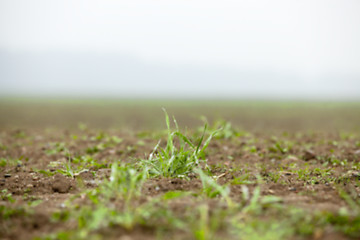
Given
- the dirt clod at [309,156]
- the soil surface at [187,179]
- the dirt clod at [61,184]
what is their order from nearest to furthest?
the soil surface at [187,179]
the dirt clod at [61,184]
the dirt clod at [309,156]

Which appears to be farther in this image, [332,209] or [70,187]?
[70,187]

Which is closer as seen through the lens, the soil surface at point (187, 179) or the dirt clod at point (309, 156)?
the soil surface at point (187, 179)

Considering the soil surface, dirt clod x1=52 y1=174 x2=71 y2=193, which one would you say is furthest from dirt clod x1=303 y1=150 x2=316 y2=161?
dirt clod x1=52 y1=174 x2=71 y2=193

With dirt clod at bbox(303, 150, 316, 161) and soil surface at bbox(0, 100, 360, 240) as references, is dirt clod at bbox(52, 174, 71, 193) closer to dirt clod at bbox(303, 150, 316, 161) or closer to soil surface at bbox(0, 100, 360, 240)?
soil surface at bbox(0, 100, 360, 240)

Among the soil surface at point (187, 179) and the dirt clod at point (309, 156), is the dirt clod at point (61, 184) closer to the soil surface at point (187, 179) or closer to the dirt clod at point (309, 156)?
the soil surface at point (187, 179)

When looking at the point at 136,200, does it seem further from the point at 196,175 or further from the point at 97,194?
the point at 196,175

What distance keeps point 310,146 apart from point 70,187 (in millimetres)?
3965

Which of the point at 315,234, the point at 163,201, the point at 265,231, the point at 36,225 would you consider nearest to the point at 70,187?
the point at 36,225

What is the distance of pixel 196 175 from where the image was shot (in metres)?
3.79

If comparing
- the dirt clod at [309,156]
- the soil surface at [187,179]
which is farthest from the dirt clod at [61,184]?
the dirt clod at [309,156]

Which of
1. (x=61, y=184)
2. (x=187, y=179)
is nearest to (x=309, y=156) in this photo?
(x=187, y=179)

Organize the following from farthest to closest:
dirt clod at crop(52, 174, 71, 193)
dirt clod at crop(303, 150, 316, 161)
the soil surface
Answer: dirt clod at crop(303, 150, 316, 161) < dirt clod at crop(52, 174, 71, 193) < the soil surface

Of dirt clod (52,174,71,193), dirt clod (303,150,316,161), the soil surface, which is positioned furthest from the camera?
dirt clod (303,150,316,161)

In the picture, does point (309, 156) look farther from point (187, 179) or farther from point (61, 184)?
point (61, 184)
